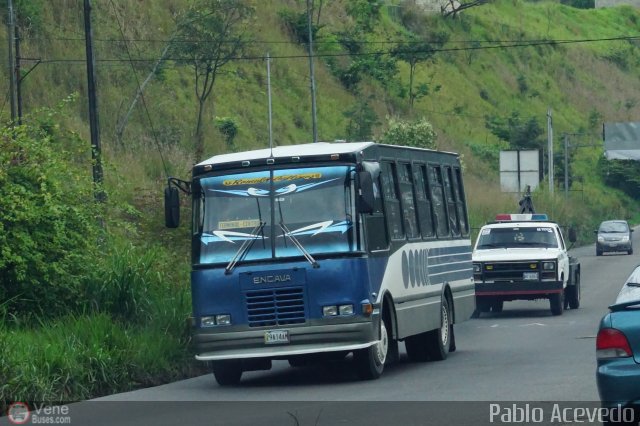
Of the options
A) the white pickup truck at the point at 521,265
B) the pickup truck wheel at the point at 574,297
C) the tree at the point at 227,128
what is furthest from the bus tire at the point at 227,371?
the tree at the point at 227,128

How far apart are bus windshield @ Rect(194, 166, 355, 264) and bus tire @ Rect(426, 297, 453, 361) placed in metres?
3.82

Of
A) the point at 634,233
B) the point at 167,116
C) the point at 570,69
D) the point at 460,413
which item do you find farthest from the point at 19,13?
the point at 570,69

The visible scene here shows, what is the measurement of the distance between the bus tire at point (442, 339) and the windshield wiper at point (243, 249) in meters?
4.20

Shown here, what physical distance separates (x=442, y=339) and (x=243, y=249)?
4607mm

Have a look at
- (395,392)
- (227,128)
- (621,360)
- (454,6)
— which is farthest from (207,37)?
(454,6)

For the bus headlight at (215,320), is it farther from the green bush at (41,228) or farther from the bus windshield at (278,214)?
the green bush at (41,228)

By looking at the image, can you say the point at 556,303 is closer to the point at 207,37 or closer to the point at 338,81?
the point at 207,37

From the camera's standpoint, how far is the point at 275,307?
15.1 m

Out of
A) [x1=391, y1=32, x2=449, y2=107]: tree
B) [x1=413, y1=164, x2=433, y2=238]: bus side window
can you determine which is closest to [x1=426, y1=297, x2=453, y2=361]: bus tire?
[x1=413, y1=164, x2=433, y2=238]: bus side window

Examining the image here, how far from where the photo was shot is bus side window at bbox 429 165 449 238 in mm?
19438

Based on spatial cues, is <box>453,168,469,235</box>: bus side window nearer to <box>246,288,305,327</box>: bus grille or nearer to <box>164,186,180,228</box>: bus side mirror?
<box>164,186,180,228</box>: bus side mirror

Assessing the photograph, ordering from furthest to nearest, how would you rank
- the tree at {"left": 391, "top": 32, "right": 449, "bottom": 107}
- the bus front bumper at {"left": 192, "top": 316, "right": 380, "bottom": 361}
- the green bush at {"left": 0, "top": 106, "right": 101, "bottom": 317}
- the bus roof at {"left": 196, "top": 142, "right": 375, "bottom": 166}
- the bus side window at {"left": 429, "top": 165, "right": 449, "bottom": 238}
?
1. the tree at {"left": 391, "top": 32, "right": 449, "bottom": 107}
2. the bus side window at {"left": 429, "top": 165, "right": 449, "bottom": 238}
3. the green bush at {"left": 0, "top": 106, "right": 101, "bottom": 317}
4. the bus roof at {"left": 196, "top": 142, "right": 375, "bottom": 166}
5. the bus front bumper at {"left": 192, "top": 316, "right": 380, "bottom": 361}

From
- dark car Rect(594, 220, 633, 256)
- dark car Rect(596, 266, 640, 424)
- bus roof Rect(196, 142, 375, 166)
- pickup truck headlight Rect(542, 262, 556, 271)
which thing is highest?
bus roof Rect(196, 142, 375, 166)

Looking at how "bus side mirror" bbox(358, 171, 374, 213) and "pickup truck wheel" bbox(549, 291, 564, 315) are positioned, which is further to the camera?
"pickup truck wheel" bbox(549, 291, 564, 315)
